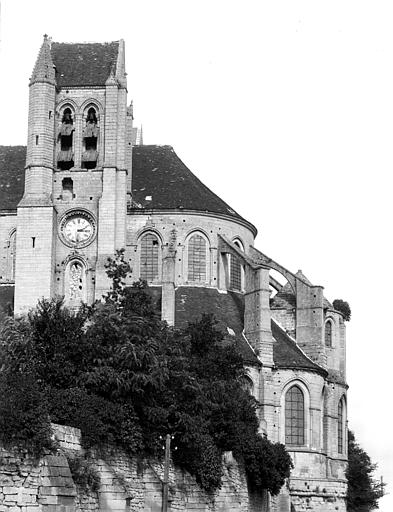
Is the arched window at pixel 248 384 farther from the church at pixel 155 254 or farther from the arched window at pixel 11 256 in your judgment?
the arched window at pixel 11 256

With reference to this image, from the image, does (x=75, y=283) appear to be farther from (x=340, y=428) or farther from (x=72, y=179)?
(x=340, y=428)

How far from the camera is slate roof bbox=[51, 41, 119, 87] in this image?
77.2m

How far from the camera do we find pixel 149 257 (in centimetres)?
8000

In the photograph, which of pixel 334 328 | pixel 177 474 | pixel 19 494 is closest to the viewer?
pixel 19 494

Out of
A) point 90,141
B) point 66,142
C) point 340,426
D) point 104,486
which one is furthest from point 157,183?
point 104,486

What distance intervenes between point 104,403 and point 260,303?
104ft

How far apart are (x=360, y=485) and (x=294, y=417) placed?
18.4 metres

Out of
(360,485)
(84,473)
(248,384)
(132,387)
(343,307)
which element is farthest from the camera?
(360,485)

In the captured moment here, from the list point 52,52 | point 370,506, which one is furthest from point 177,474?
point 370,506

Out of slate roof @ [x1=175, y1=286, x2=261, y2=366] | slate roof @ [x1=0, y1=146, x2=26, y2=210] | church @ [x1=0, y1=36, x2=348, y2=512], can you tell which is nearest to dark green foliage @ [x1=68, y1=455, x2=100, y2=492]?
church @ [x1=0, y1=36, x2=348, y2=512]

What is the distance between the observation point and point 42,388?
1693 inches

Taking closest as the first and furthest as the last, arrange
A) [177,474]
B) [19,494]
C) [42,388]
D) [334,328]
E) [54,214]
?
1. [19,494]
2. [42,388]
3. [177,474]
4. [54,214]
5. [334,328]

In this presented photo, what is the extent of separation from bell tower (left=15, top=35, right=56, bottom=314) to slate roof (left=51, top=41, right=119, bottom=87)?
1166 millimetres

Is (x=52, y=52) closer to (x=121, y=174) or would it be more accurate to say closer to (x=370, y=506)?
(x=121, y=174)
